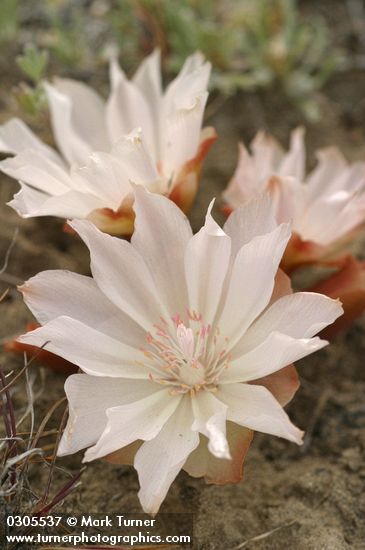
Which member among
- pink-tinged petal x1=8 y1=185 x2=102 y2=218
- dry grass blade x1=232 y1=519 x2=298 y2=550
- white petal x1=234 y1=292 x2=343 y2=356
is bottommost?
dry grass blade x1=232 y1=519 x2=298 y2=550

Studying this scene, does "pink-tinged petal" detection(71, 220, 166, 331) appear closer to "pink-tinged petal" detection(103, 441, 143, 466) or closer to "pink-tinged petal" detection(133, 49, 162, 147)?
"pink-tinged petal" detection(103, 441, 143, 466)

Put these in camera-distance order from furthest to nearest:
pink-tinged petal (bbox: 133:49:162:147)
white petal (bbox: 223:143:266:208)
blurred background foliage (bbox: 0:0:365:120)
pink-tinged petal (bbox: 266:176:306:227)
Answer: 1. blurred background foliage (bbox: 0:0:365:120)
2. pink-tinged petal (bbox: 133:49:162:147)
3. white petal (bbox: 223:143:266:208)
4. pink-tinged petal (bbox: 266:176:306:227)

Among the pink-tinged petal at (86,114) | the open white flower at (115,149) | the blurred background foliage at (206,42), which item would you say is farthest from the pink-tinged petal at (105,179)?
the blurred background foliage at (206,42)

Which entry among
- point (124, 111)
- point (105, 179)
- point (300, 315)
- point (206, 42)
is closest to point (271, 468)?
point (300, 315)

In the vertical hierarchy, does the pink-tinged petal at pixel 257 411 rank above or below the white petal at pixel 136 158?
below

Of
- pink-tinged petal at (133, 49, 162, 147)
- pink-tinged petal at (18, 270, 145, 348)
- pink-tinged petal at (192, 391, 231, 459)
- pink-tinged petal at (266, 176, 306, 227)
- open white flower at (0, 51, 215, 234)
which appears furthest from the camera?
pink-tinged petal at (133, 49, 162, 147)

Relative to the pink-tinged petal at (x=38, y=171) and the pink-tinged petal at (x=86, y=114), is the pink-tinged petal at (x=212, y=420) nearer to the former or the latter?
the pink-tinged petal at (x=38, y=171)

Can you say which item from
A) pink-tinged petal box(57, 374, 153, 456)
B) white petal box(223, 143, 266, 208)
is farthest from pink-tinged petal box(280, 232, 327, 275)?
pink-tinged petal box(57, 374, 153, 456)
